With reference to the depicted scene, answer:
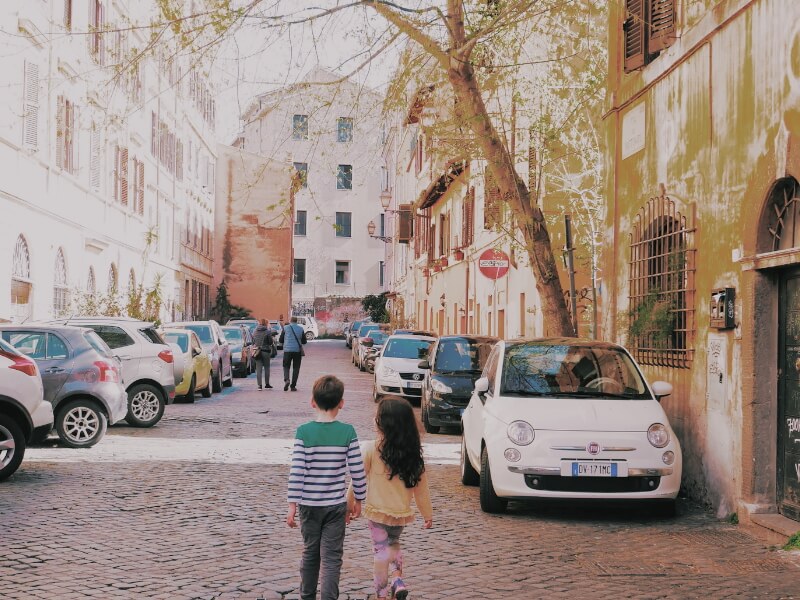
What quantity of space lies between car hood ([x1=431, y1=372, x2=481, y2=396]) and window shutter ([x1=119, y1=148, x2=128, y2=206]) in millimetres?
18519

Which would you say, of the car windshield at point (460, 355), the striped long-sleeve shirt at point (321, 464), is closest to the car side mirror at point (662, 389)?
the striped long-sleeve shirt at point (321, 464)

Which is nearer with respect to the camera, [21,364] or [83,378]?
[21,364]

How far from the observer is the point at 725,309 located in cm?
980

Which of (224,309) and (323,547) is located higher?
(224,309)

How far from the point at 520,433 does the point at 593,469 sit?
0.69 metres

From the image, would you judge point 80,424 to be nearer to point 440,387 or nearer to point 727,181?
point 440,387

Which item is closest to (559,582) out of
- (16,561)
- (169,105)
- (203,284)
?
(16,561)

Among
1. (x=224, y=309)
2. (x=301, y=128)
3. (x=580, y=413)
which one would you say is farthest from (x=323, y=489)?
(x=224, y=309)

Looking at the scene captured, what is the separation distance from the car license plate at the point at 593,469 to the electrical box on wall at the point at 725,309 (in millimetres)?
1653

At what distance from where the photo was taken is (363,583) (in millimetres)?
6816

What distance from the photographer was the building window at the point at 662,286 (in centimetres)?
1109

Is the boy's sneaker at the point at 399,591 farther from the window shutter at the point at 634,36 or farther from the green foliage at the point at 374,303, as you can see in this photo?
the green foliage at the point at 374,303

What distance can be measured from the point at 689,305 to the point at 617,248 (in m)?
2.98

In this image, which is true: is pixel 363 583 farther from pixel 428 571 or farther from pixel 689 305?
pixel 689 305
